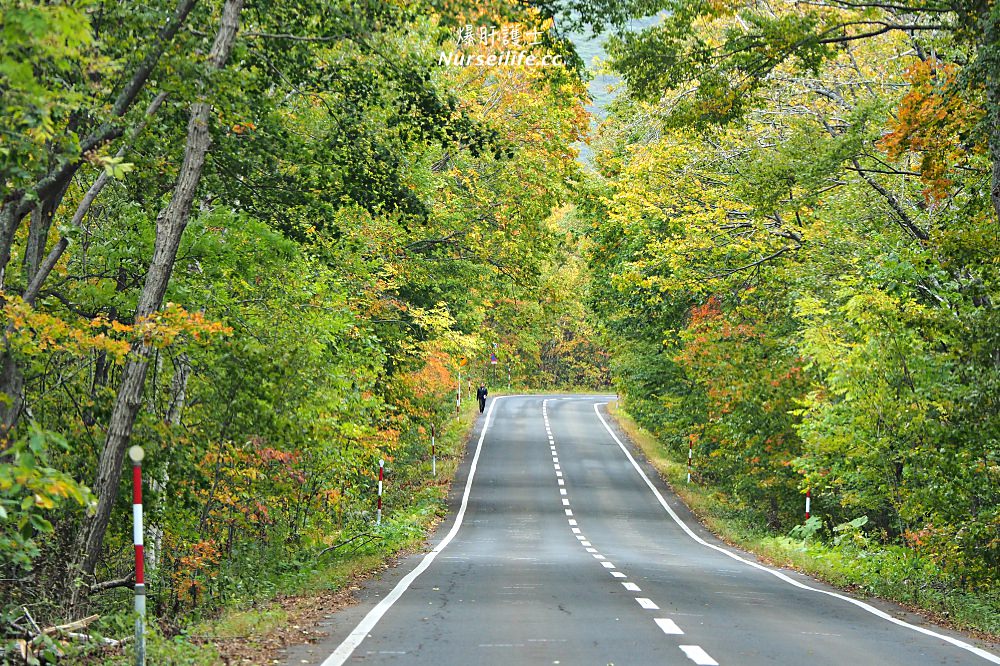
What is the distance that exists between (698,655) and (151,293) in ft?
20.6

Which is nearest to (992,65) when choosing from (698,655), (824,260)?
(698,655)

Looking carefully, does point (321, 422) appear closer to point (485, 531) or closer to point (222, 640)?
point (222, 640)

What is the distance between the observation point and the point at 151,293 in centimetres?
1078

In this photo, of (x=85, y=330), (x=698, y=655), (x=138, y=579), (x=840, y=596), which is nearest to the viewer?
(x=138, y=579)

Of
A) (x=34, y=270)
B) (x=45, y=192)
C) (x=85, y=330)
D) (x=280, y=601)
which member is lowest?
(x=280, y=601)

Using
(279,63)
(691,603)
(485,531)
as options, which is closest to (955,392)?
(691,603)

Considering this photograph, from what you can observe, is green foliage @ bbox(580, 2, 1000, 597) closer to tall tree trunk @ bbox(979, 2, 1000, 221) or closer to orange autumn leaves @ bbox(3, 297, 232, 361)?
tall tree trunk @ bbox(979, 2, 1000, 221)

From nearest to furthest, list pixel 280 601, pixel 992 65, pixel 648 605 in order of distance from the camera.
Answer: pixel 992 65 → pixel 648 605 → pixel 280 601

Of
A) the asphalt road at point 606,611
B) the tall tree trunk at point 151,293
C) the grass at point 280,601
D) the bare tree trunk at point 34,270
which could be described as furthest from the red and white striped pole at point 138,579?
the tall tree trunk at point 151,293

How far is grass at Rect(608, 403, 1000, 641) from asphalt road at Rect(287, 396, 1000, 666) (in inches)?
20.7

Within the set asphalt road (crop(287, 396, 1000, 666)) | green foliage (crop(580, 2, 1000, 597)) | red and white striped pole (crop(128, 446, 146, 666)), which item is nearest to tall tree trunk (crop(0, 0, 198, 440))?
red and white striped pole (crop(128, 446, 146, 666))

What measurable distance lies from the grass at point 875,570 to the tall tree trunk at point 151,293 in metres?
8.72

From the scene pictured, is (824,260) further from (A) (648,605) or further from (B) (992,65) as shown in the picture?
(A) (648,605)

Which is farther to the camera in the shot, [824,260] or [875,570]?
[824,260]
